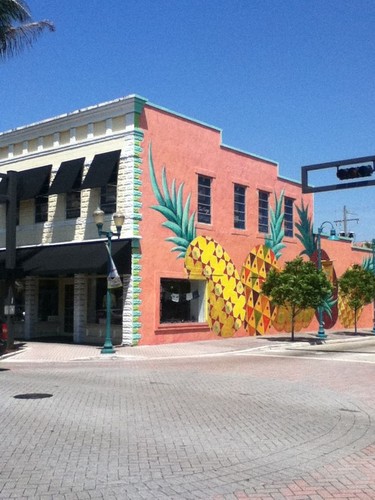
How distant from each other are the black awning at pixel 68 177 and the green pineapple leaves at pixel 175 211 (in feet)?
9.77

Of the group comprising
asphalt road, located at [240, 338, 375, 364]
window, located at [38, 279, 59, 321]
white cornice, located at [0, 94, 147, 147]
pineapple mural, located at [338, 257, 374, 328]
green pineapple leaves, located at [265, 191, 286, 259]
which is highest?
white cornice, located at [0, 94, 147, 147]

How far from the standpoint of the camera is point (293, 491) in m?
5.78

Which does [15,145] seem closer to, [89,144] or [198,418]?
[89,144]

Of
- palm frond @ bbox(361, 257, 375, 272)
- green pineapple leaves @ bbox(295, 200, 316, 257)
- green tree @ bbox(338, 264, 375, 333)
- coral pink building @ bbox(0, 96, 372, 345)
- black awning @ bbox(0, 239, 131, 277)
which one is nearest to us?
black awning @ bbox(0, 239, 131, 277)

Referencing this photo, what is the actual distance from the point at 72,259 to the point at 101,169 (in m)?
3.62

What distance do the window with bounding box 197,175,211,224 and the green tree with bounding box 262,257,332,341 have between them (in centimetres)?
399

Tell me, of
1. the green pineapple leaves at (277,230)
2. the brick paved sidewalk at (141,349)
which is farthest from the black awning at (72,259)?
the green pineapple leaves at (277,230)

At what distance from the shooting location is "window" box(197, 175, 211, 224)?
2620cm

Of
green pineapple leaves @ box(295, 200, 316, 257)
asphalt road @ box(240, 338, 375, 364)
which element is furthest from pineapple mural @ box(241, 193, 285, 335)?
asphalt road @ box(240, 338, 375, 364)

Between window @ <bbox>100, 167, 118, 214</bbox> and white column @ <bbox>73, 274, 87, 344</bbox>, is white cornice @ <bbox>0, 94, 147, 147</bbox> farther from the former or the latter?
white column @ <bbox>73, 274, 87, 344</bbox>

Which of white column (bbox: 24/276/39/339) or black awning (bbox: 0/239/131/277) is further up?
black awning (bbox: 0/239/131/277)

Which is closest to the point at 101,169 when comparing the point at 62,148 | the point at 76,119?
the point at 76,119

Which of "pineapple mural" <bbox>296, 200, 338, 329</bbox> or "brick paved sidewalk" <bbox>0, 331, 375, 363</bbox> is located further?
"pineapple mural" <bbox>296, 200, 338, 329</bbox>

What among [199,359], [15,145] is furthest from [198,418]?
[15,145]
